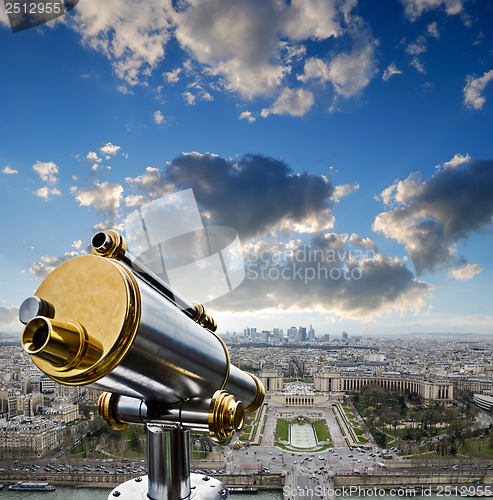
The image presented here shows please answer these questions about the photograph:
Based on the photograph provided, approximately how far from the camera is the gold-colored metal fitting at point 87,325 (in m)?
0.36

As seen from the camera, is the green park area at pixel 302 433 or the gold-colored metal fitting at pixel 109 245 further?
the green park area at pixel 302 433

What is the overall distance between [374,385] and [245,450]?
12.4 m

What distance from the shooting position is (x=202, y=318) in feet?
2.18

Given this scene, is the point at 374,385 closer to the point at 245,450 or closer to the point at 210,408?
the point at 245,450

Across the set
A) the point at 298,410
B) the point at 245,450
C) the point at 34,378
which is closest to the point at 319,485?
the point at 245,450

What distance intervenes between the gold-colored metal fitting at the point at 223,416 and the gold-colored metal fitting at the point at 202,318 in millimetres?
160

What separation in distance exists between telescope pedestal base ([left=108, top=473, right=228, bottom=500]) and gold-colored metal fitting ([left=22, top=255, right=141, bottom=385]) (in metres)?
0.25

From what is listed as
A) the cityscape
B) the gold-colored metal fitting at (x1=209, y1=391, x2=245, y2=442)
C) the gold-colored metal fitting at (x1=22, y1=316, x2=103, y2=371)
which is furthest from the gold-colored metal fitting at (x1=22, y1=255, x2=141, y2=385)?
the cityscape

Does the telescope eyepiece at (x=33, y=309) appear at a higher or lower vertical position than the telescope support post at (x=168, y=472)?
higher

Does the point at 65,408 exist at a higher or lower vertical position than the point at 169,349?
lower

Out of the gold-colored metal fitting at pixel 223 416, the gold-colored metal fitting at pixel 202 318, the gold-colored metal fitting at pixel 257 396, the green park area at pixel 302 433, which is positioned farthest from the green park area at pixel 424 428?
the gold-colored metal fitting at pixel 223 416

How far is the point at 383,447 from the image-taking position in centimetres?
1188

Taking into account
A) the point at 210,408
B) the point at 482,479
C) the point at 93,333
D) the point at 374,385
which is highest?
the point at 93,333

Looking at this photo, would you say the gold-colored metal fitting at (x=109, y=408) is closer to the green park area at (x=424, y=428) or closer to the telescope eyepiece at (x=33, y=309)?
the telescope eyepiece at (x=33, y=309)
